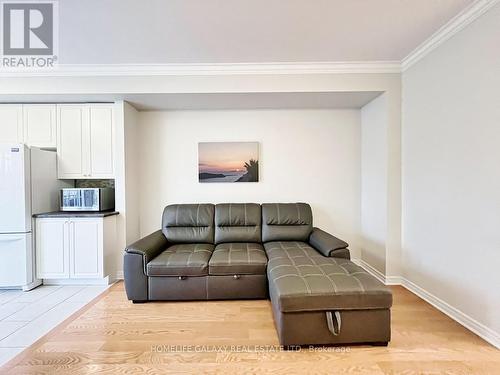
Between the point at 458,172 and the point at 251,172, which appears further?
the point at 251,172

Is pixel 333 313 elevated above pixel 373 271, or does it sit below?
above

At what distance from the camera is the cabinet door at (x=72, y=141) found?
10.7 feet

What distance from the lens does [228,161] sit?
3.62 metres

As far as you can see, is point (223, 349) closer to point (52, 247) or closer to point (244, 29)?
point (52, 247)

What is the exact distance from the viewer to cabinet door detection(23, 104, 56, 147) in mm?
3234

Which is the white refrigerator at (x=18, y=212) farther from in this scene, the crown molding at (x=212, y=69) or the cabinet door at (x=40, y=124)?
the crown molding at (x=212, y=69)

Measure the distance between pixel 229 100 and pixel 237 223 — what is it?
5.33 feet

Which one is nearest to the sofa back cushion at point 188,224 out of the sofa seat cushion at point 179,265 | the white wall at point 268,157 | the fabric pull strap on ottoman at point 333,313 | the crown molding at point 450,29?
the white wall at point 268,157

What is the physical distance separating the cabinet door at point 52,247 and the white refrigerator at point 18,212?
0.07 metres

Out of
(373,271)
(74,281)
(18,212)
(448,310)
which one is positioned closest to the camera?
(448,310)

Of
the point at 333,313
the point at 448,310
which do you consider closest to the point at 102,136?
the point at 333,313

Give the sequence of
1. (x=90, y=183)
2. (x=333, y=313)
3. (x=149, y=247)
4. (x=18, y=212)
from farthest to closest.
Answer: (x=90, y=183)
(x=18, y=212)
(x=149, y=247)
(x=333, y=313)

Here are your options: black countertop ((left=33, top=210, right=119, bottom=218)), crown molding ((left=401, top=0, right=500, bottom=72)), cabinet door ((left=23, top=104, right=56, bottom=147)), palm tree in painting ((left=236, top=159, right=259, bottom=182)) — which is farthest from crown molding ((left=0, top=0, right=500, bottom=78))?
black countertop ((left=33, top=210, right=119, bottom=218))

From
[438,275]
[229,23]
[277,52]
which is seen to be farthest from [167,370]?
[277,52]
